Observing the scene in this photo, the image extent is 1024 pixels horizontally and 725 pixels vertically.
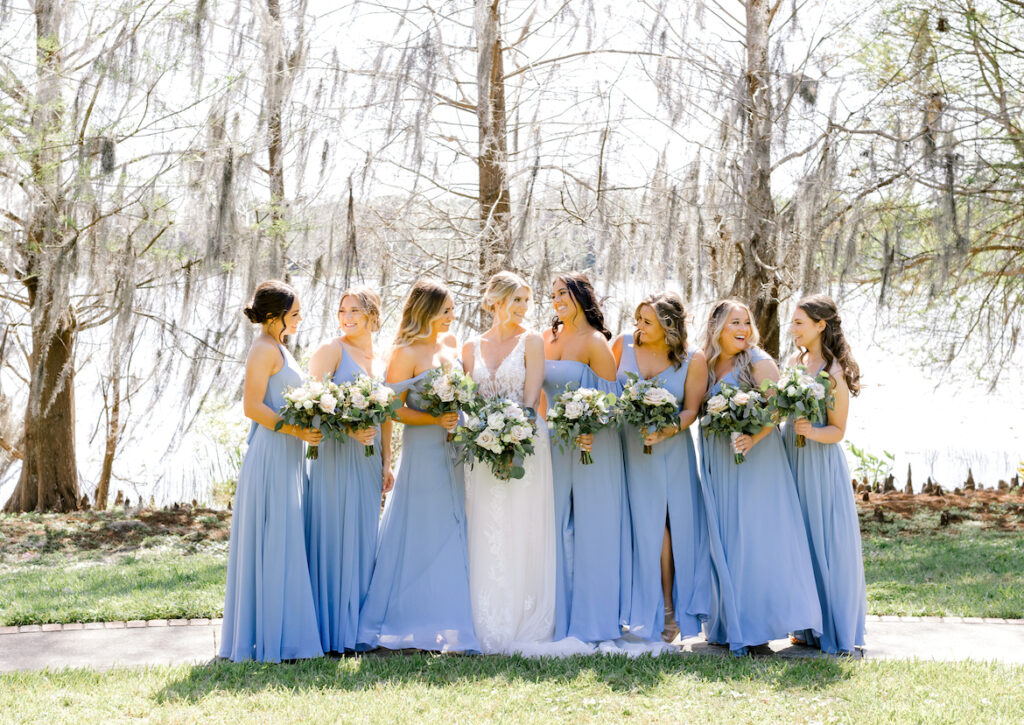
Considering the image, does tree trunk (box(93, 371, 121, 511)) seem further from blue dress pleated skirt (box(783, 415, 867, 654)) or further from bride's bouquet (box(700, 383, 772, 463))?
blue dress pleated skirt (box(783, 415, 867, 654))

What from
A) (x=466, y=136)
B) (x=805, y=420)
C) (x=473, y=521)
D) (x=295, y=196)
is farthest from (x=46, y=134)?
(x=805, y=420)

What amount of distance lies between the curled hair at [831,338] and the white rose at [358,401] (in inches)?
92.9

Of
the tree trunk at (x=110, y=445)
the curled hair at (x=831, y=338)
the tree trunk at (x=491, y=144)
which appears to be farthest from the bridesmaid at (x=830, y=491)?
the tree trunk at (x=110, y=445)

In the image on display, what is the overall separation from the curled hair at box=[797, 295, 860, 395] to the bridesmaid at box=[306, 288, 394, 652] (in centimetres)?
233

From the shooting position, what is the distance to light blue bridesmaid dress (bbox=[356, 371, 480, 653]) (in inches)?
186

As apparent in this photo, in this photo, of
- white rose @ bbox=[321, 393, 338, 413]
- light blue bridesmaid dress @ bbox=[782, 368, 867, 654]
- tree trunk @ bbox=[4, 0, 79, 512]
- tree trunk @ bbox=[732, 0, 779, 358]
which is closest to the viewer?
white rose @ bbox=[321, 393, 338, 413]

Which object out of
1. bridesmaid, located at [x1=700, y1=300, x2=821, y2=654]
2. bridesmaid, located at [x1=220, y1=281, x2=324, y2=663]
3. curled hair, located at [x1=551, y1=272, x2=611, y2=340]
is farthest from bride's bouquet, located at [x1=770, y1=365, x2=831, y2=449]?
bridesmaid, located at [x1=220, y1=281, x2=324, y2=663]

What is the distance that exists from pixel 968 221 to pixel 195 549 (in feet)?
24.8

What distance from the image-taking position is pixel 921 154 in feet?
27.4

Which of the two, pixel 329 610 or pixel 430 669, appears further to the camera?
pixel 329 610

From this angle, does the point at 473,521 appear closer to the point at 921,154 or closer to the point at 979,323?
Answer: the point at 921,154

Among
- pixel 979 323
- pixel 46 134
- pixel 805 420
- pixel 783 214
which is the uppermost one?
pixel 46 134

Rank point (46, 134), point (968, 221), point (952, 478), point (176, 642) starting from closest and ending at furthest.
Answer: point (176, 642) → point (968, 221) → point (46, 134) → point (952, 478)

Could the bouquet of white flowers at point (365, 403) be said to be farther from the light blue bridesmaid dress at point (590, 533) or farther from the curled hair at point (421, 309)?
the light blue bridesmaid dress at point (590, 533)
